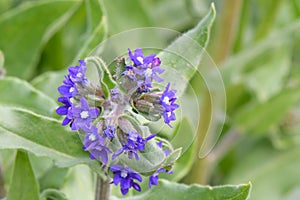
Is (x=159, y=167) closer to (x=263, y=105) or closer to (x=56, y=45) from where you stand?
(x=263, y=105)

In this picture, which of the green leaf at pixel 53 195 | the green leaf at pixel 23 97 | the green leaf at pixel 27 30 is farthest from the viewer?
the green leaf at pixel 27 30

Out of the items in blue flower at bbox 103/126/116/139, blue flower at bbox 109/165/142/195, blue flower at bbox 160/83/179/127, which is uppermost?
blue flower at bbox 160/83/179/127

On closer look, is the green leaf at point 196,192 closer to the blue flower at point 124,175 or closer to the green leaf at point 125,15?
the blue flower at point 124,175

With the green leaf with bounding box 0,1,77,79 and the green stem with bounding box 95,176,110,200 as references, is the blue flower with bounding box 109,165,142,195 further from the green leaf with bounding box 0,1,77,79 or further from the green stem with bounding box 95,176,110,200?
the green leaf with bounding box 0,1,77,79

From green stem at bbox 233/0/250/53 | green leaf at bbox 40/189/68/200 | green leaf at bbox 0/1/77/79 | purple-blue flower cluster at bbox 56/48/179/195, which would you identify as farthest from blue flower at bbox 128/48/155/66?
green stem at bbox 233/0/250/53

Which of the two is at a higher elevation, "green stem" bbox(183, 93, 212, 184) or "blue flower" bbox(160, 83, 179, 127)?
"blue flower" bbox(160, 83, 179, 127)

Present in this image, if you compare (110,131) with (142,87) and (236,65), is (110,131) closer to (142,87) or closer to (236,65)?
(142,87)

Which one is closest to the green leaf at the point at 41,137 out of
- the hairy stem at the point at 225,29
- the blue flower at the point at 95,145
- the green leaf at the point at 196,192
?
the blue flower at the point at 95,145
